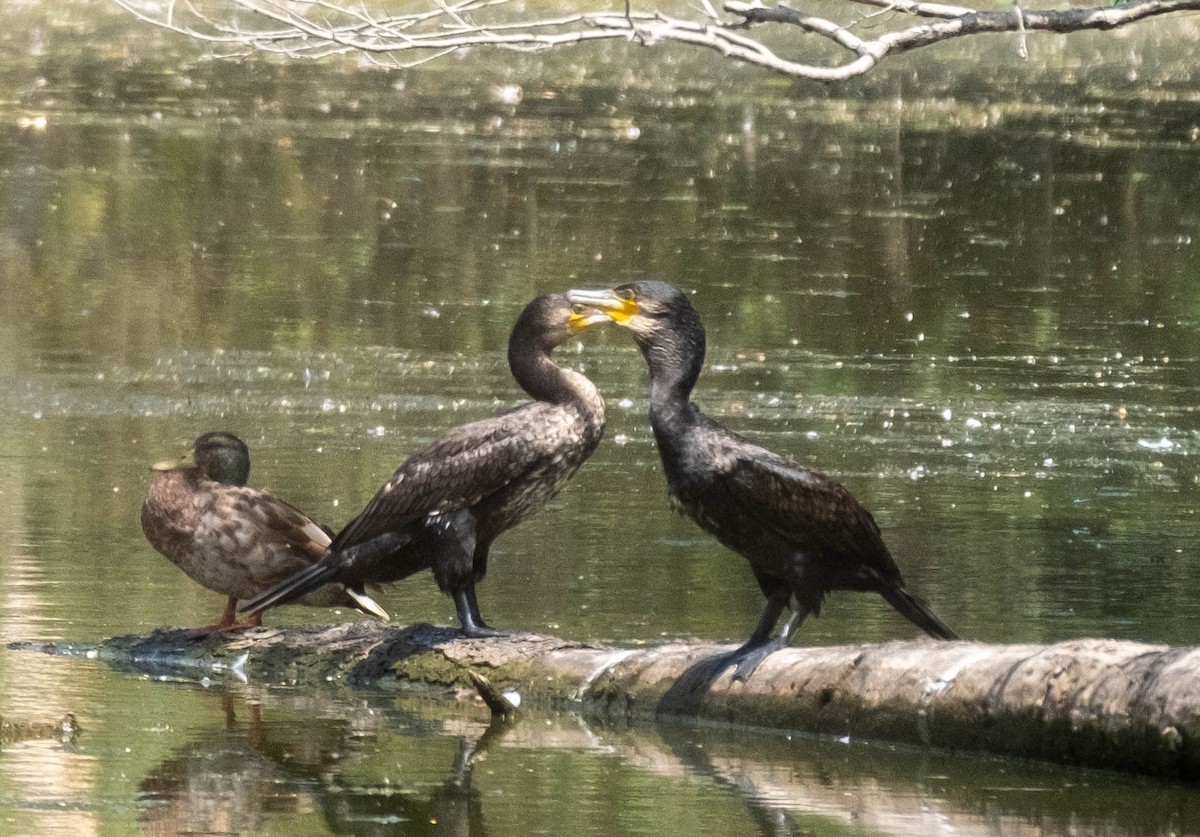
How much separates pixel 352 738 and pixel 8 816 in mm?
1375

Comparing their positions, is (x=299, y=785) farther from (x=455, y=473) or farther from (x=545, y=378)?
(x=545, y=378)

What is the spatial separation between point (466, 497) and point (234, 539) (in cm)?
86

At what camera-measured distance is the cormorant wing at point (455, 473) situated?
7949 millimetres

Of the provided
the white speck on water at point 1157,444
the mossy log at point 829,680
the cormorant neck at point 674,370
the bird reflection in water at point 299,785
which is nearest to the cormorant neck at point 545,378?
the cormorant neck at point 674,370

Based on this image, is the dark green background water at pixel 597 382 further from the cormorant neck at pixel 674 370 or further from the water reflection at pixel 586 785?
the cormorant neck at pixel 674 370

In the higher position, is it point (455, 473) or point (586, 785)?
point (455, 473)

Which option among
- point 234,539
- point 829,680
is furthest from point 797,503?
point 234,539

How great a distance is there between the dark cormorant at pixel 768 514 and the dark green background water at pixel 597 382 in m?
0.58

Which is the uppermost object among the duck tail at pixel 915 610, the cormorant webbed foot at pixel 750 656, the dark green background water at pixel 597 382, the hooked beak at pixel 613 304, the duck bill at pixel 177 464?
the hooked beak at pixel 613 304

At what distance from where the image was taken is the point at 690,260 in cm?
1927

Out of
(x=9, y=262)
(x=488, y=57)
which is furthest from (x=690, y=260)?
(x=488, y=57)

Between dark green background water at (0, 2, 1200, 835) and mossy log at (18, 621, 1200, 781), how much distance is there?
0.12m

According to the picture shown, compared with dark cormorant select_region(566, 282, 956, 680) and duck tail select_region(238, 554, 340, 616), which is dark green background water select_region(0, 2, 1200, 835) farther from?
dark cormorant select_region(566, 282, 956, 680)

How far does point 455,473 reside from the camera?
7.94 m
